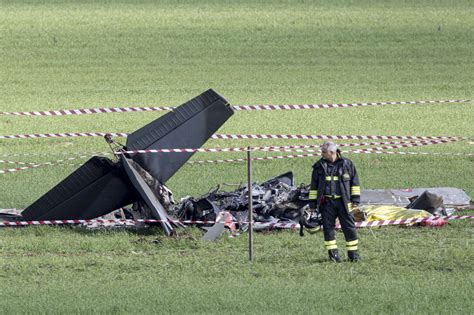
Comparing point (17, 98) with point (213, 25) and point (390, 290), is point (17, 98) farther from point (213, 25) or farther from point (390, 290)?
point (390, 290)

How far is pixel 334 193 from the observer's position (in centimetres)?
1341

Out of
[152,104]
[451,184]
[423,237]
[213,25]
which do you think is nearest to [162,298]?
[423,237]

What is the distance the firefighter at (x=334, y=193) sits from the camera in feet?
44.0

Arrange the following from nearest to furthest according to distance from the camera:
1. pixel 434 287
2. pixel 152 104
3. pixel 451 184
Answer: pixel 434 287 → pixel 451 184 → pixel 152 104

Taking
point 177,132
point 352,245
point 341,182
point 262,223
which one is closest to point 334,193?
point 341,182

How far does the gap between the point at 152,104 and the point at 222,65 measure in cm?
1064

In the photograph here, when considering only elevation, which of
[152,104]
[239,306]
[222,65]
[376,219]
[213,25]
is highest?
[213,25]

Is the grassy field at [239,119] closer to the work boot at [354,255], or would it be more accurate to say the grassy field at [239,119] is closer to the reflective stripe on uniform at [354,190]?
the work boot at [354,255]

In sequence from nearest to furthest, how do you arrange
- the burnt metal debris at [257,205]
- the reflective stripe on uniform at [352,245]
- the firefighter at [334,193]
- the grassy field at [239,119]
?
the grassy field at [239,119]
the firefighter at [334,193]
the reflective stripe on uniform at [352,245]
the burnt metal debris at [257,205]

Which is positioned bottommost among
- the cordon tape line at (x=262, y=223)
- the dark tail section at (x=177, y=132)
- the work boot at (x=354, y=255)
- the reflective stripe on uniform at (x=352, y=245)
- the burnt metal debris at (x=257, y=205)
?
the work boot at (x=354, y=255)

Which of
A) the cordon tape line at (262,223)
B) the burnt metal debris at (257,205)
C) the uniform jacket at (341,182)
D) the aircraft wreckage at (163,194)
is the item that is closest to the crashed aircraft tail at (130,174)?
the aircraft wreckage at (163,194)

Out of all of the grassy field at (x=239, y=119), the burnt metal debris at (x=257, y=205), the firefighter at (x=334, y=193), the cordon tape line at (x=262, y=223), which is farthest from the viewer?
the burnt metal debris at (x=257, y=205)

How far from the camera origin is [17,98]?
3488cm

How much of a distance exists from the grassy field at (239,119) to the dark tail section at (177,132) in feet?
3.82
